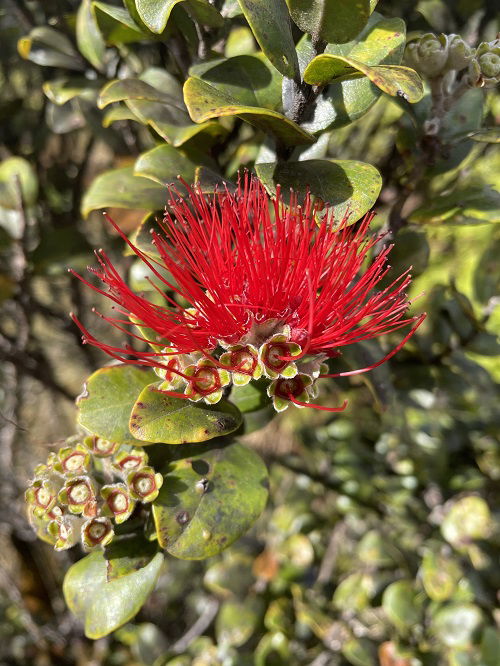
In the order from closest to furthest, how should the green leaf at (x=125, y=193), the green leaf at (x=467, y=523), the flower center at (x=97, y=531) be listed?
the flower center at (x=97, y=531), the green leaf at (x=125, y=193), the green leaf at (x=467, y=523)

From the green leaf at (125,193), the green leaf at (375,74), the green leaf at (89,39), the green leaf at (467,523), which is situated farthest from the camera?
the green leaf at (467,523)

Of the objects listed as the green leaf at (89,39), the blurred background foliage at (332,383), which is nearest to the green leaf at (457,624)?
the blurred background foliage at (332,383)

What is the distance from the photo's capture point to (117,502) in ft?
1.96

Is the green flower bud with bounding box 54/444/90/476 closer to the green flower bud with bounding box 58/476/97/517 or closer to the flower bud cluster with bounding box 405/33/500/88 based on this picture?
the green flower bud with bounding box 58/476/97/517

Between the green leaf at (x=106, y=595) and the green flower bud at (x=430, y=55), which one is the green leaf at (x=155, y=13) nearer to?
the green flower bud at (x=430, y=55)

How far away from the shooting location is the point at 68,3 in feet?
3.66

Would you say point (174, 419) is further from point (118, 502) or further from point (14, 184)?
point (14, 184)

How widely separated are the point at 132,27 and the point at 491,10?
760mm

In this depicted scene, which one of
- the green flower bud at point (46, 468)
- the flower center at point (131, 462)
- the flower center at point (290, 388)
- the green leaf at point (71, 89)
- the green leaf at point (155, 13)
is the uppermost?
the green leaf at point (155, 13)

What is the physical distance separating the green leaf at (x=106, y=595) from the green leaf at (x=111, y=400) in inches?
5.6

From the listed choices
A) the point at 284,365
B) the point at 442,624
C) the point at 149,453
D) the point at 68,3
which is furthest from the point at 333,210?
the point at 68,3

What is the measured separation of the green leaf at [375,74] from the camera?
483 millimetres

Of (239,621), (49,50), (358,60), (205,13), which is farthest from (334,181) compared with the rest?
(239,621)

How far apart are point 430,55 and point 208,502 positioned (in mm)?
530
